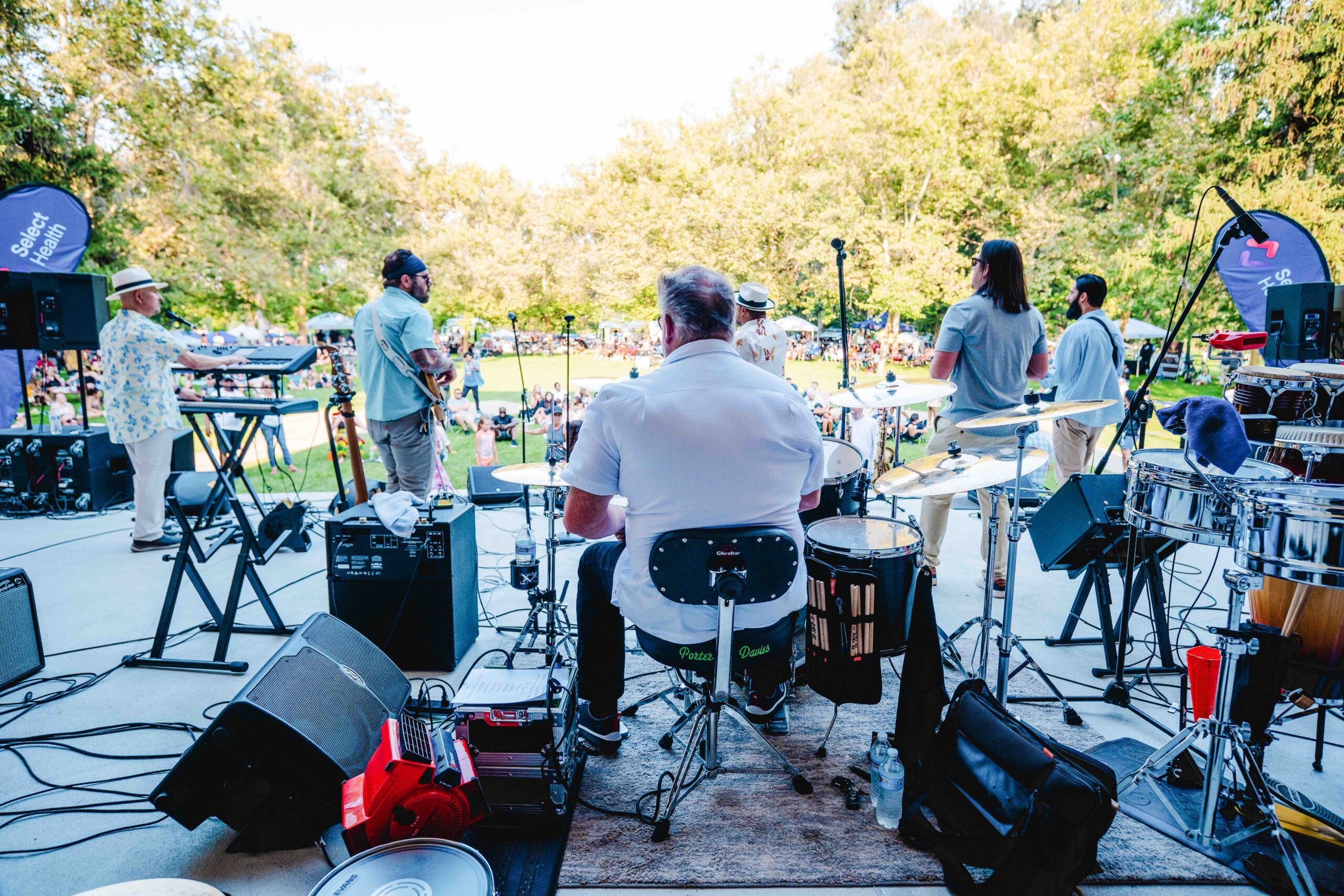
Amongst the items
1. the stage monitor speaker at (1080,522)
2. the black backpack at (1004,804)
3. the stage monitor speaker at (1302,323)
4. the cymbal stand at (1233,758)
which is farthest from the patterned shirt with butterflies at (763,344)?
the stage monitor speaker at (1302,323)

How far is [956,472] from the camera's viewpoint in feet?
9.05

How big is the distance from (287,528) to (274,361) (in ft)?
3.49

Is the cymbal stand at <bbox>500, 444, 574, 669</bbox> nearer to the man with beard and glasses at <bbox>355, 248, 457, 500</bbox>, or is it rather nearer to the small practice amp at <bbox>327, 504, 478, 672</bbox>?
the small practice amp at <bbox>327, 504, 478, 672</bbox>

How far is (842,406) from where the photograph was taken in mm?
3369

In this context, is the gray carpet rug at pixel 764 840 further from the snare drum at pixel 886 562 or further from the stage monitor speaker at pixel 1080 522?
the stage monitor speaker at pixel 1080 522

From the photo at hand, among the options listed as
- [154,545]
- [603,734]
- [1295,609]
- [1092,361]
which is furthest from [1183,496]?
[154,545]

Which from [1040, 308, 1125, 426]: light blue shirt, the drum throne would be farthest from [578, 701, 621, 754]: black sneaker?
[1040, 308, 1125, 426]: light blue shirt

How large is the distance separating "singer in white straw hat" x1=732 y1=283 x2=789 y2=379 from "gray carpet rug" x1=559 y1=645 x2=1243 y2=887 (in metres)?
2.46

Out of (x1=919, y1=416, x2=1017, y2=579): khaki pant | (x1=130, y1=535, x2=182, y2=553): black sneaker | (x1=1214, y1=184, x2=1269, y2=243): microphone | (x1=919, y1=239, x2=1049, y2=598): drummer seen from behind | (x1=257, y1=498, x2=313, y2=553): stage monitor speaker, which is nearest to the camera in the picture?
(x1=1214, y1=184, x2=1269, y2=243): microphone

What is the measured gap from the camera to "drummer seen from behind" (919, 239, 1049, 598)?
11.3 ft

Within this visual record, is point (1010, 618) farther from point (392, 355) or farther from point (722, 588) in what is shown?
point (392, 355)

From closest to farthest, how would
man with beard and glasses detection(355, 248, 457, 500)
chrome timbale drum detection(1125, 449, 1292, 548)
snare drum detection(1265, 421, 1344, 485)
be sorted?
chrome timbale drum detection(1125, 449, 1292, 548) < snare drum detection(1265, 421, 1344, 485) < man with beard and glasses detection(355, 248, 457, 500)

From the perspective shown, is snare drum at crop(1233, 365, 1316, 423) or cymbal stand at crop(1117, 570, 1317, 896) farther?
snare drum at crop(1233, 365, 1316, 423)

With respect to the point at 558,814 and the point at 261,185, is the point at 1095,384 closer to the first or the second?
the point at 558,814
